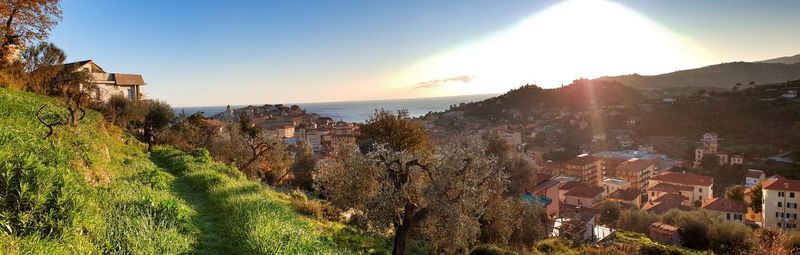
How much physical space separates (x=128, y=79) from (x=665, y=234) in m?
46.2

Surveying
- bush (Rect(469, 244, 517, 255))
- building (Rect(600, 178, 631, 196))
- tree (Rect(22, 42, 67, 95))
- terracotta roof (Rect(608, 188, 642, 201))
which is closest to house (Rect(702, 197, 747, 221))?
terracotta roof (Rect(608, 188, 642, 201))

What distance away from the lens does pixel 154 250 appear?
17.9ft

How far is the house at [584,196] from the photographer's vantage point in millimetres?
47156

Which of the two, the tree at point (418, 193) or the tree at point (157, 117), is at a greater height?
the tree at point (157, 117)

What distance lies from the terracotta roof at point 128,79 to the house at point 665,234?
45.2 metres

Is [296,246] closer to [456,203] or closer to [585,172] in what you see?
[456,203]

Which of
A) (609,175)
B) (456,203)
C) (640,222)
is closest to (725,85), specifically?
(609,175)

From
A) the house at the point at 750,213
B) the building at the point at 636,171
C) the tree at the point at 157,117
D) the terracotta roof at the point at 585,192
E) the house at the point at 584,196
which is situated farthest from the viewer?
the building at the point at 636,171

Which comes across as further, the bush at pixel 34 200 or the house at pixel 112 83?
the house at pixel 112 83

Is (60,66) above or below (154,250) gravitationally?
above

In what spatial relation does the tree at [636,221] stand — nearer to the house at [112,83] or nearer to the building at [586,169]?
the building at [586,169]

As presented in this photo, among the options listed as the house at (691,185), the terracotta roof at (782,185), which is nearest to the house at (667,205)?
the house at (691,185)

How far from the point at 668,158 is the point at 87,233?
101427 mm

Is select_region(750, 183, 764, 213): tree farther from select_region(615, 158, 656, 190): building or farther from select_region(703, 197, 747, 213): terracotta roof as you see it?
select_region(615, 158, 656, 190): building
